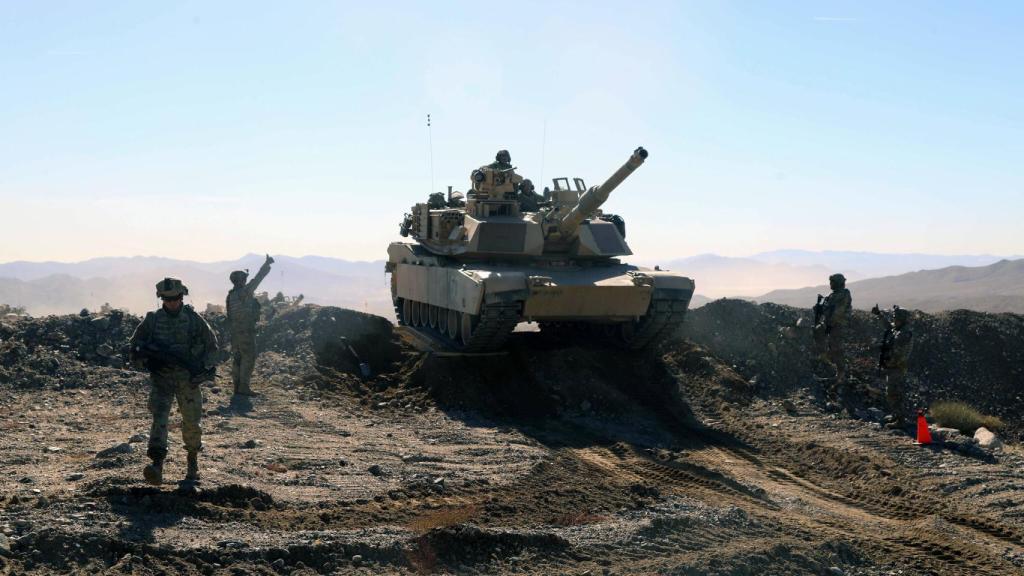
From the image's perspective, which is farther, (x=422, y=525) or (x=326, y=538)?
(x=422, y=525)

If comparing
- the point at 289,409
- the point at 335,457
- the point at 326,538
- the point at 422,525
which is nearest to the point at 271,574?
the point at 326,538

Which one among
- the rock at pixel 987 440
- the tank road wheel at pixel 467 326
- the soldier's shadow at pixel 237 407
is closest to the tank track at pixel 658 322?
the tank road wheel at pixel 467 326

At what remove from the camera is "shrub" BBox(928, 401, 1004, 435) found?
14648 millimetres

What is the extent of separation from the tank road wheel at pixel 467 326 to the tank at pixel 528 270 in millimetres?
23

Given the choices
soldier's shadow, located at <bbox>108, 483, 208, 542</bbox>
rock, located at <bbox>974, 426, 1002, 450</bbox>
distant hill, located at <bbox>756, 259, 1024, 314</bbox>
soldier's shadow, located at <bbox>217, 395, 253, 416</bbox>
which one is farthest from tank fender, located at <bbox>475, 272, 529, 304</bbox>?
distant hill, located at <bbox>756, 259, 1024, 314</bbox>

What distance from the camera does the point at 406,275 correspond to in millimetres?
21781

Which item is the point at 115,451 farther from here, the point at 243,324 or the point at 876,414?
the point at 876,414

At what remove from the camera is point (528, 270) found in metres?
18.1

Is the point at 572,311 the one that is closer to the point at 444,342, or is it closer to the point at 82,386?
the point at 444,342

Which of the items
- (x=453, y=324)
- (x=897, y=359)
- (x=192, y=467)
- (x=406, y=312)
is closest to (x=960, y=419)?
(x=897, y=359)

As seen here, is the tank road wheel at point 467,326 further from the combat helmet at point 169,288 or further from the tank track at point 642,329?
the combat helmet at point 169,288

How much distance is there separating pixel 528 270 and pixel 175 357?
948 cm

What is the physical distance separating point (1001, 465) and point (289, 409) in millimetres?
9172

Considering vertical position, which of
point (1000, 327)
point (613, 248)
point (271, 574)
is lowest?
point (271, 574)
